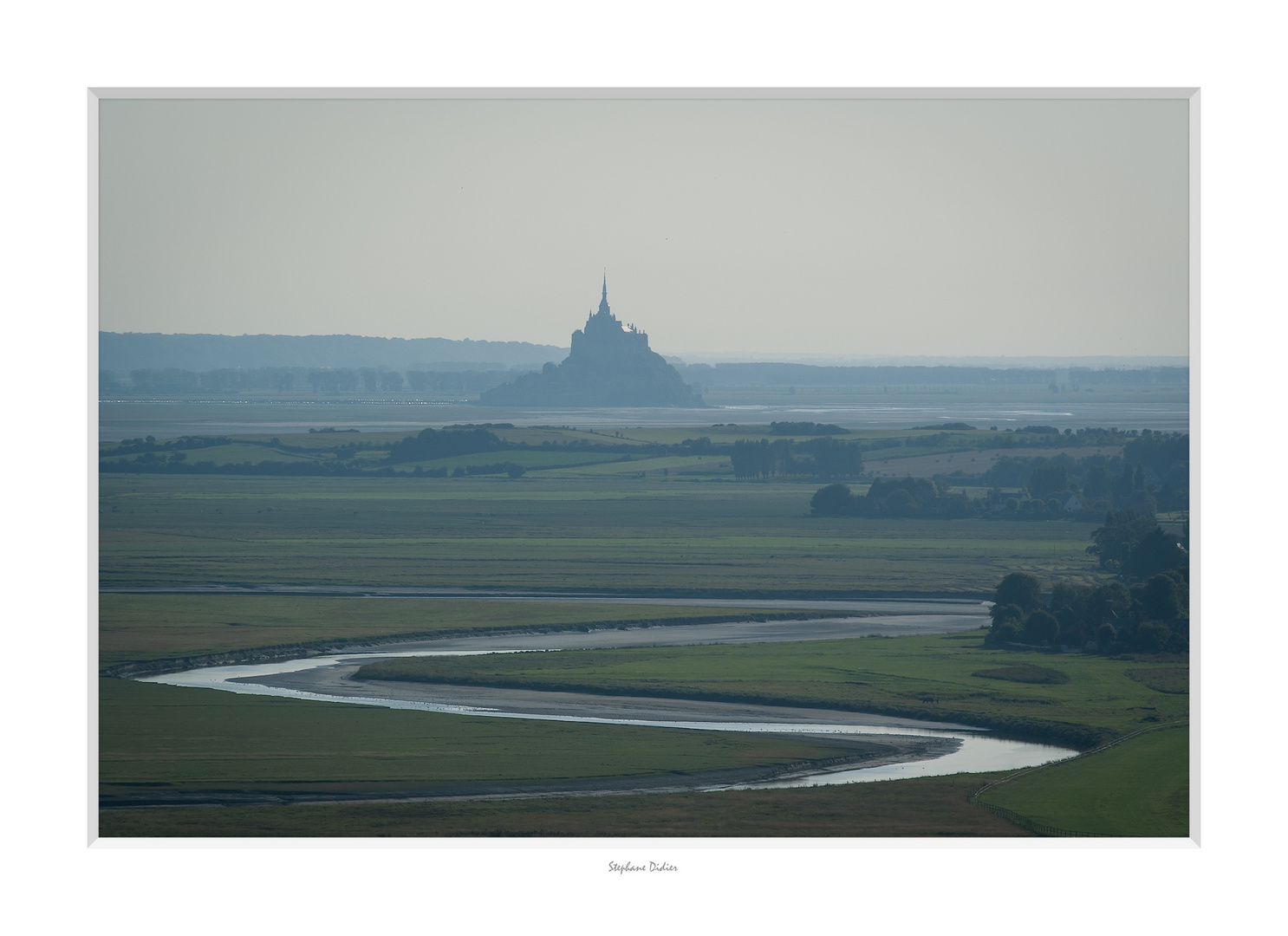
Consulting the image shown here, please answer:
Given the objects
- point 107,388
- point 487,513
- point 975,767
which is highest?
point 107,388

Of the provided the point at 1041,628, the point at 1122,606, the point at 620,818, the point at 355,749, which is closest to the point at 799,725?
the point at 620,818

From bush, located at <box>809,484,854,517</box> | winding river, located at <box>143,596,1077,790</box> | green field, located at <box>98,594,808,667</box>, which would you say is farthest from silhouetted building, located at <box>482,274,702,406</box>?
bush, located at <box>809,484,854,517</box>

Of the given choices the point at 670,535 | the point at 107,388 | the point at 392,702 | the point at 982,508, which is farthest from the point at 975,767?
the point at 982,508

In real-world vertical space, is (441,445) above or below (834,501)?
above

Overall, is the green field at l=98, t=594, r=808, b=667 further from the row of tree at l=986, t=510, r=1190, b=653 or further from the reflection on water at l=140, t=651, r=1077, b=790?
the row of tree at l=986, t=510, r=1190, b=653

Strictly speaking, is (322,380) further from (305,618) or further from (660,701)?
(660,701)

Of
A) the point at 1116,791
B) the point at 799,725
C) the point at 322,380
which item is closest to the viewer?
the point at 1116,791

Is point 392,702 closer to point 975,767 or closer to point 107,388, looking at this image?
point 107,388
